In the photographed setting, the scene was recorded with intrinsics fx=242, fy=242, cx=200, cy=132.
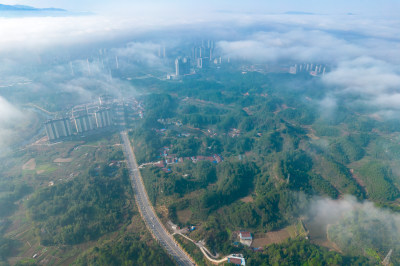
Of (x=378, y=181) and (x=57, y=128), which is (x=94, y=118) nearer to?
(x=57, y=128)

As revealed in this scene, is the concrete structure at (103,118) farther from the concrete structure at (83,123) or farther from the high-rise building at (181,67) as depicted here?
the high-rise building at (181,67)

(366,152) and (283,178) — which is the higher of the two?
(283,178)

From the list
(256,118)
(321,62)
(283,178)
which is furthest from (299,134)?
(321,62)

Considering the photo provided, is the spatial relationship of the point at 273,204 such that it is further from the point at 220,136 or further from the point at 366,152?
the point at 366,152

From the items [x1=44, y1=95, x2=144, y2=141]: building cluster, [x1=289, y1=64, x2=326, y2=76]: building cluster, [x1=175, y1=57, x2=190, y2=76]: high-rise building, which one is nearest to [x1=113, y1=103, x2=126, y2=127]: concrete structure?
[x1=44, y1=95, x2=144, y2=141]: building cluster

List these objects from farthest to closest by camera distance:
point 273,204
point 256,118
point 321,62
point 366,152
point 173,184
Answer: point 321,62 → point 256,118 → point 366,152 → point 173,184 → point 273,204

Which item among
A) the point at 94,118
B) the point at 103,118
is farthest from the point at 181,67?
the point at 94,118

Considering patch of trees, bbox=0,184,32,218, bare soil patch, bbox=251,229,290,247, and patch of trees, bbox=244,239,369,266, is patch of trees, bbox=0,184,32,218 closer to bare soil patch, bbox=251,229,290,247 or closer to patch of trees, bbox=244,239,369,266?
patch of trees, bbox=244,239,369,266
